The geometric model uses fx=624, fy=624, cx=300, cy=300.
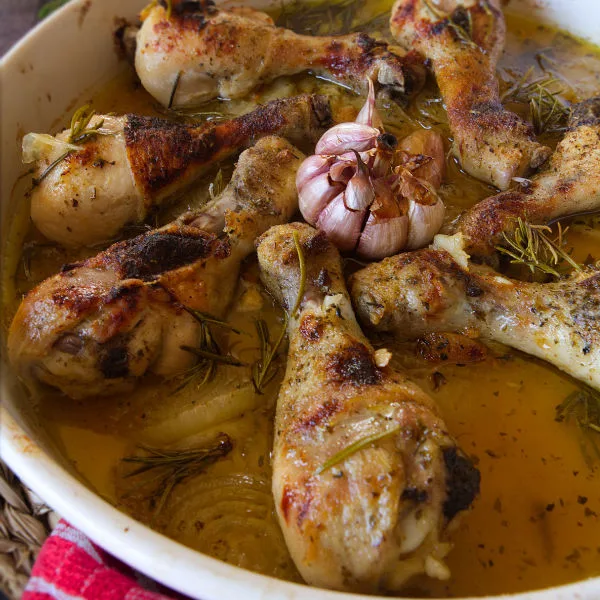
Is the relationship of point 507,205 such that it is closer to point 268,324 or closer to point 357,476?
point 268,324

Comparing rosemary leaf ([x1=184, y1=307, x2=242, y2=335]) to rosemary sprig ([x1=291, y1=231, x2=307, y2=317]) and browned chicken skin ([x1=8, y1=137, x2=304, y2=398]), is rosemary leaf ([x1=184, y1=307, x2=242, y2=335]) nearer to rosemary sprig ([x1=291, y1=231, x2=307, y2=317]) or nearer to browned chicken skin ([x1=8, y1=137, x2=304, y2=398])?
browned chicken skin ([x1=8, y1=137, x2=304, y2=398])

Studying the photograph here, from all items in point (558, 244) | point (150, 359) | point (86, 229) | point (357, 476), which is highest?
point (86, 229)

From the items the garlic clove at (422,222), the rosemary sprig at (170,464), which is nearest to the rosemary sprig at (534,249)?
the garlic clove at (422,222)

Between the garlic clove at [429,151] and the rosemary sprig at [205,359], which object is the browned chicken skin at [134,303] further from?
the garlic clove at [429,151]

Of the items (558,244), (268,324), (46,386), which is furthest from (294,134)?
(46,386)

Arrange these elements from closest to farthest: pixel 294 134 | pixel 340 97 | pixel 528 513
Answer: pixel 528 513 → pixel 294 134 → pixel 340 97

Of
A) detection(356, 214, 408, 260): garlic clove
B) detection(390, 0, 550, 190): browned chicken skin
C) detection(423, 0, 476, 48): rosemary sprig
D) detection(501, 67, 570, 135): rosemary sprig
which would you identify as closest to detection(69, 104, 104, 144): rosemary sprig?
detection(356, 214, 408, 260): garlic clove

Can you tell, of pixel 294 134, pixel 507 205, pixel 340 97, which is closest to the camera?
pixel 507 205

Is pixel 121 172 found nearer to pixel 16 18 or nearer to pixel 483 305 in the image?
pixel 483 305
